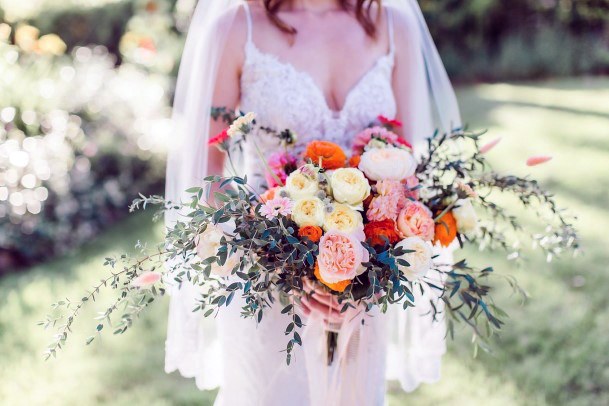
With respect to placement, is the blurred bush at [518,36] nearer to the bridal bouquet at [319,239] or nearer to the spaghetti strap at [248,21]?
the spaghetti strap at [248,21]

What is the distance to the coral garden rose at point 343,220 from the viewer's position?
187cm

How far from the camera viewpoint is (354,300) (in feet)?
6.29

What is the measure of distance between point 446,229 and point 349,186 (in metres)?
0.38

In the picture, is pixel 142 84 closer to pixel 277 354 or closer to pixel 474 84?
pixel 277 354

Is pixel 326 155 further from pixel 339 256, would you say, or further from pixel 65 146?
pixel 65 146

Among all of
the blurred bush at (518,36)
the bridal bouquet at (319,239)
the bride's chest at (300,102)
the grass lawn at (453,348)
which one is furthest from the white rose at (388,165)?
the blurred bush at (518,36)

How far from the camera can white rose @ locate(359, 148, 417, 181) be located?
2.00 metres

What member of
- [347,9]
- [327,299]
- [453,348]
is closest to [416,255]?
[327,299]

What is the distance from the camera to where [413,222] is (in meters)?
1.93

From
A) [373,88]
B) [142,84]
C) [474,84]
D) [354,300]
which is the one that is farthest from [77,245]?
[474,84]

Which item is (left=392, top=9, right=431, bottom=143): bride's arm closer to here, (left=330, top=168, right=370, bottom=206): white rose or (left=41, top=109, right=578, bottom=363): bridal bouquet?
(left=41, top=109, right=578, bottom=363): bridal bouquet

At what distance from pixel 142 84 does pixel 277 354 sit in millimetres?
5670

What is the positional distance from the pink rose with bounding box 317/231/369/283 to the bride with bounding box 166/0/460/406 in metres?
0.56

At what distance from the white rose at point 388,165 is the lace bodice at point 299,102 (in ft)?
1.96
